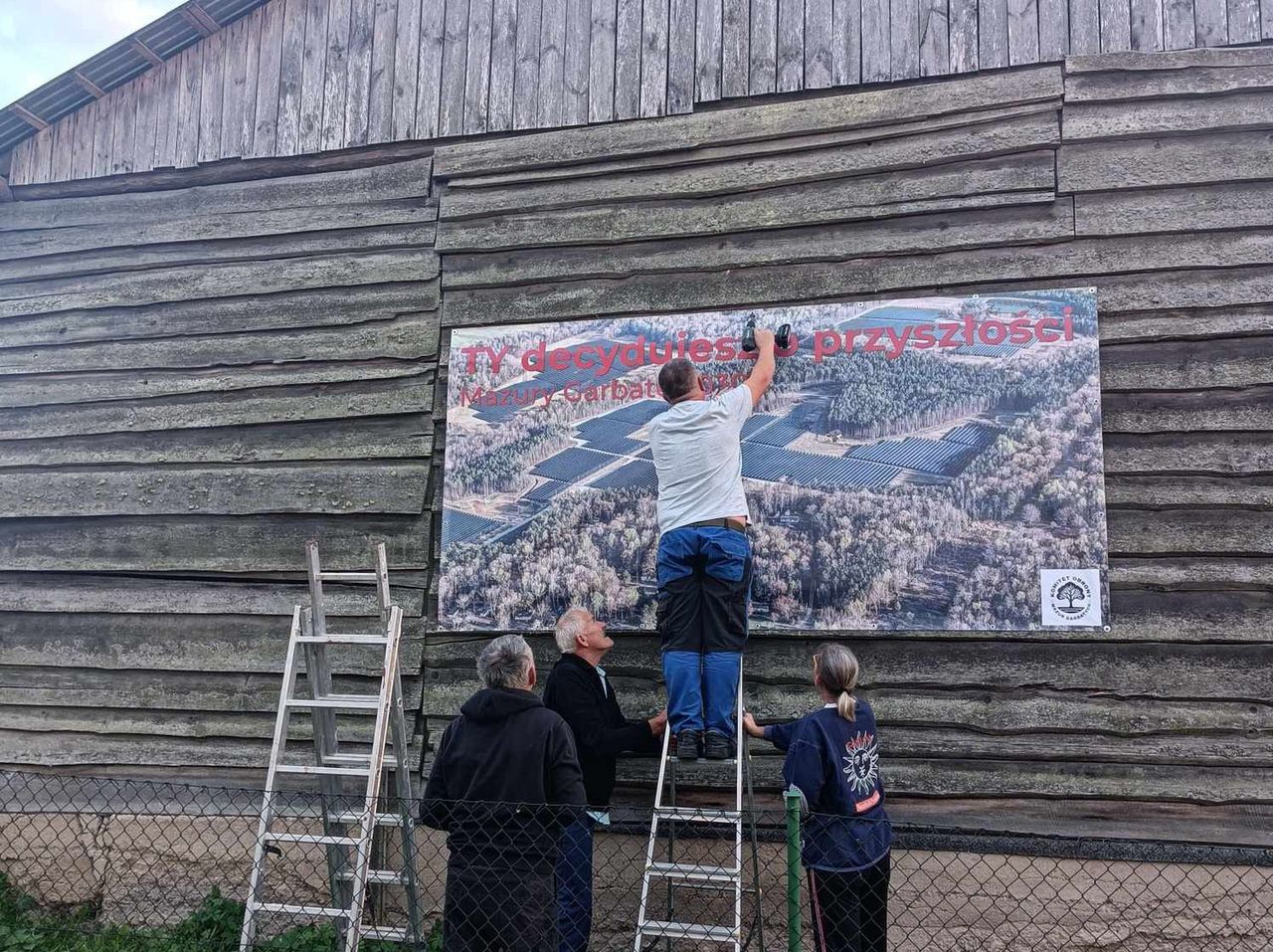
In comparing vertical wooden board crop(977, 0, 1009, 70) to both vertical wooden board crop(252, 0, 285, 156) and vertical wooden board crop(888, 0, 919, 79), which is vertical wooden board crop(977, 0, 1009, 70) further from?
vertical wooden board crop(252, 0, 285, 156)

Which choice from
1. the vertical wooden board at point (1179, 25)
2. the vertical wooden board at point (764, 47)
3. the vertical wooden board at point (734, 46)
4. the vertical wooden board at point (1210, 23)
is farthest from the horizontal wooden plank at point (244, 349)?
the vertical wooden board at point (1210, 23)

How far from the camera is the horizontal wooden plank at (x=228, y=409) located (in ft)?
20.7

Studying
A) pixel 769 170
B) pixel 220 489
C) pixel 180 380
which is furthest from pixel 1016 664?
pixel 180 380

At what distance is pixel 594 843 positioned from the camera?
552 centimetres

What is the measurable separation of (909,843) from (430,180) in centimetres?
441

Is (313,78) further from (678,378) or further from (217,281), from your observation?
(678,378)

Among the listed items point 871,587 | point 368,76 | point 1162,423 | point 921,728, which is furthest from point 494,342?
point 1162,423

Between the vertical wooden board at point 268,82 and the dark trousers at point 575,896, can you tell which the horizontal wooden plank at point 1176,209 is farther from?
the vertical wooden board at point 268,82

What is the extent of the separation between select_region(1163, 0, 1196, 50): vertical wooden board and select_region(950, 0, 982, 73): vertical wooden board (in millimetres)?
866

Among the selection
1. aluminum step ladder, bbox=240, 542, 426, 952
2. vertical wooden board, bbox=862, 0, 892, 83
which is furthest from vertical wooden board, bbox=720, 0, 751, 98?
aluminum step ladder, bbox=240, 542, 426, 952

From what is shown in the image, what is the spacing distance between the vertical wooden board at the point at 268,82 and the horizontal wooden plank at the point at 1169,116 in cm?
456

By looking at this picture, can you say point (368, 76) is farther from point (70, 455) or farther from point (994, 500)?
point (994, 500)

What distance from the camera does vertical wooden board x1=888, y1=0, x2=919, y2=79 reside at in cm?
576

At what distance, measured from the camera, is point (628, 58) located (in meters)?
6.27
